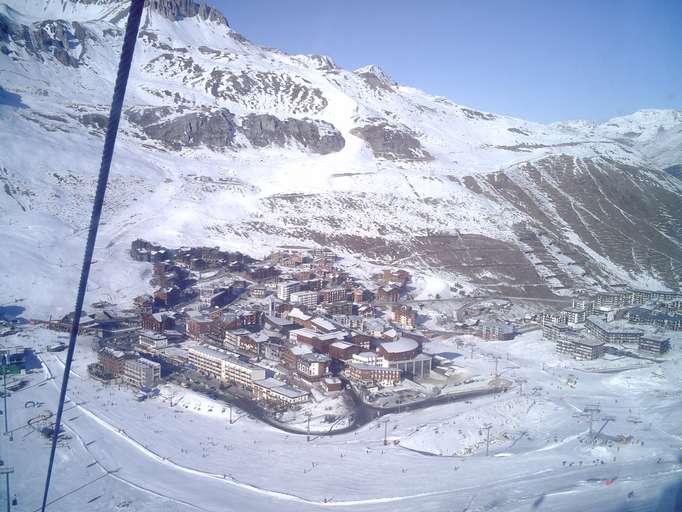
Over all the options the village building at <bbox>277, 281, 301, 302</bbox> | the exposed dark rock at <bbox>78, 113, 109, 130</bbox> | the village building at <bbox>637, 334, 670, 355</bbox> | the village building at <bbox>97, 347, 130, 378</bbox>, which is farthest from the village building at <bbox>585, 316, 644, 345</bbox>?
the exposed dark rock at <bbox>78, 113, 109, 130</bbox>

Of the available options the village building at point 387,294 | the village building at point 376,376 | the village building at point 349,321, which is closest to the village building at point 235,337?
the village building at point 349,321

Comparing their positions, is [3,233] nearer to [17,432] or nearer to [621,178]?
[17,432]

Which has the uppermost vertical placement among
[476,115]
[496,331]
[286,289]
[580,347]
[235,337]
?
[476,115]

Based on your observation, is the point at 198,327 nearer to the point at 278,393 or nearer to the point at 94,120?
the point at 278,393

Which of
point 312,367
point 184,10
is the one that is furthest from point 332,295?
point 184,10

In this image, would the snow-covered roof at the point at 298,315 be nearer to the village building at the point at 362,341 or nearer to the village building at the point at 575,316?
the village building at the point at 362,341

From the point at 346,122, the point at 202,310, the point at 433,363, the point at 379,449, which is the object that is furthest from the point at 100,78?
the point at 379,449
